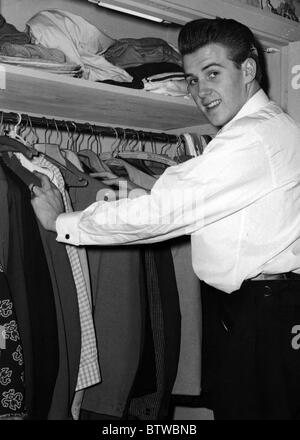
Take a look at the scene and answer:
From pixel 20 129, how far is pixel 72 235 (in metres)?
0.65

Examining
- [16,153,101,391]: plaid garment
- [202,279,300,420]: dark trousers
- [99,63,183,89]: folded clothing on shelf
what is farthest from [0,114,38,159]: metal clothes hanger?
[202,279,300,420]: dark trousers

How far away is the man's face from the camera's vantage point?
1.28 meters

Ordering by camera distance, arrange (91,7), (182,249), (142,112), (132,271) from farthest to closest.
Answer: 1. (91,7)
2. (142,112)
3. (182,249)
4. (132,271)

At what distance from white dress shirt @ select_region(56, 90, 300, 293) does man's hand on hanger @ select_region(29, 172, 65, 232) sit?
0.08ft

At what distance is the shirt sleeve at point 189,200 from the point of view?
113cm

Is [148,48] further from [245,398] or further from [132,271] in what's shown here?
[245,398]

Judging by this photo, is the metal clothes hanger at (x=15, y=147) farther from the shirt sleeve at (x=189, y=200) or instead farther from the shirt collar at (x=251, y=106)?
the shirt collar at (x=251, y=106)

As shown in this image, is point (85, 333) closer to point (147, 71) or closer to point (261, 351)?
point (261, 351)

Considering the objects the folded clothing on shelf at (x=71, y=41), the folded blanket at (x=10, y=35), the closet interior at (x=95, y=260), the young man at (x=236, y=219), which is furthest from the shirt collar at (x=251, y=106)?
the folded blanket at (x=10, y=35)

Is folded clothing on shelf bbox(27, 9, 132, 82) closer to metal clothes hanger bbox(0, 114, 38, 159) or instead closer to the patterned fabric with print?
metal clothes hanger bbox(0, 114, 38, 159)

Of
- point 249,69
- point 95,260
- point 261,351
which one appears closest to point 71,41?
point 249,69

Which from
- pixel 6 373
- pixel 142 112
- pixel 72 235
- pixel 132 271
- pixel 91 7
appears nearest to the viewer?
pixel 6 373

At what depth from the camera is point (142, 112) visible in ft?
5.51
